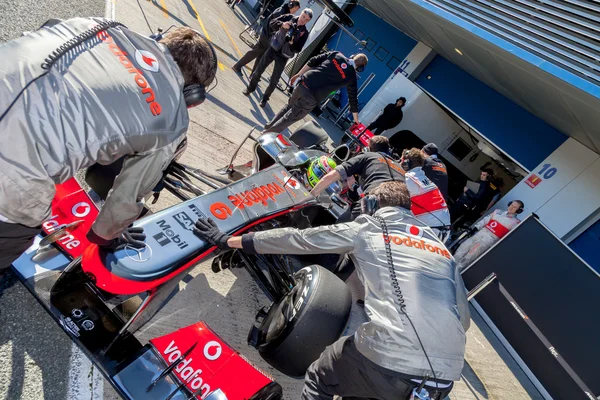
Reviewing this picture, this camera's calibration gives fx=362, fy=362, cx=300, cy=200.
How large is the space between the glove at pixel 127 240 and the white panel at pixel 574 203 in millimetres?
8085

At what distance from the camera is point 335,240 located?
2.32m

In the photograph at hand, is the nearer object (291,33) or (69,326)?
(69,326)

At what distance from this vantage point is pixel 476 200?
8273 mm

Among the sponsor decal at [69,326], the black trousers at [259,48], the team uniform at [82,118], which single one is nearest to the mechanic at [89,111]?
the team uniform at [82,118]

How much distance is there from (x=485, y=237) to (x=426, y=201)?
2598 mm

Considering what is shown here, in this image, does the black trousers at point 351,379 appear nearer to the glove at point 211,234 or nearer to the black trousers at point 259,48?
the glove at point 211,234

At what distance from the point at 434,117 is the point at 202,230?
11.1m

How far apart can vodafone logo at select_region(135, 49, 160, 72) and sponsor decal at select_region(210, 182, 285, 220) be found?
4.32 ft

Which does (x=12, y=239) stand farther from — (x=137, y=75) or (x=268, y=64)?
(x=268, y=64)

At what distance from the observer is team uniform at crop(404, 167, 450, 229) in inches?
180

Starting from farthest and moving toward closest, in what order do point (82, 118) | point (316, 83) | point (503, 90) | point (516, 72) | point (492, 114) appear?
point (492, 114) < point (503, 90) < point (516, 72) < point (316, 83) < point (82, 118)

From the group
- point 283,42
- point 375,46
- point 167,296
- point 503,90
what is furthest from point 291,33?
point 375,46

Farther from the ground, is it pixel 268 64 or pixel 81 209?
pixel 268 64

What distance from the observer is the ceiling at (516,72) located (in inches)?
225
